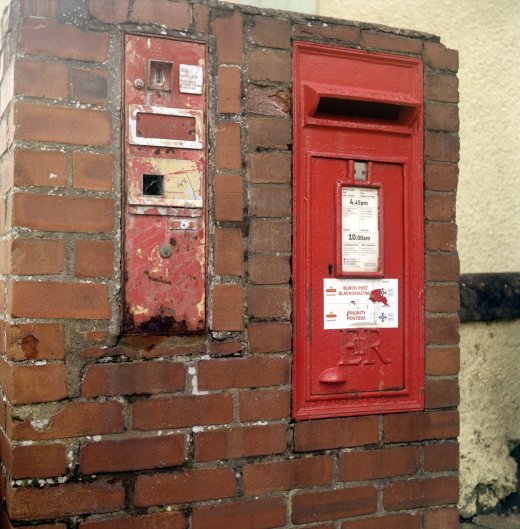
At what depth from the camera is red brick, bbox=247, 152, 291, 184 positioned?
1.82 metres

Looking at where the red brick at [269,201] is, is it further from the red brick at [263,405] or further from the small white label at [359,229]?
the red brick at [263,405]

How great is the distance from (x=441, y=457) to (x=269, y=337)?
661 millimetres

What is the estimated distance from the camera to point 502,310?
2812 mm

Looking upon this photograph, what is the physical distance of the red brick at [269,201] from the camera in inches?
71.5

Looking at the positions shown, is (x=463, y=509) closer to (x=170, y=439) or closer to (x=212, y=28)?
(x=170, y=439)

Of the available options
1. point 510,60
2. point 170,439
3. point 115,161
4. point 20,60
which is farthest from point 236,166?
point 510,60

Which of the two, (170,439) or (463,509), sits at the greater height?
(170,439)

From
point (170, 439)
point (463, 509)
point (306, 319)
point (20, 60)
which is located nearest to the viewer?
point (20, 60)

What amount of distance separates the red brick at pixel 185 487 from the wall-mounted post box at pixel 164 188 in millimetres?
369

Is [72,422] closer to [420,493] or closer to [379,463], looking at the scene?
[379,463]

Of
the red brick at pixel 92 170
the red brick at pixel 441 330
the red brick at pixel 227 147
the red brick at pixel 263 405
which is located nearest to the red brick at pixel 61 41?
the red brick at pixel 92 170

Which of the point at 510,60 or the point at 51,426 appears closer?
the point at 51,426

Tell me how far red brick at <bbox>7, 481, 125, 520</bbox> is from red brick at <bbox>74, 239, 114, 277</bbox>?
0.51 m

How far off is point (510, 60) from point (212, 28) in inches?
67.6
